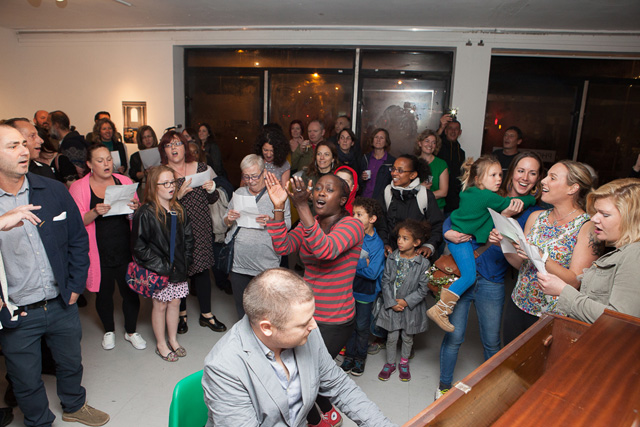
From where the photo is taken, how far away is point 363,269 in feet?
11.1

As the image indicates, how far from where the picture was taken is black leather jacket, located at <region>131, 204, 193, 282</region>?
335 cm

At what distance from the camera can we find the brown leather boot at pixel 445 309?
295cm

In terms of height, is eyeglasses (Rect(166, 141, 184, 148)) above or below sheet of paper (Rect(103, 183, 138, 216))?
above

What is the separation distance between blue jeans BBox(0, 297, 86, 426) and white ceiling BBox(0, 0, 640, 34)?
462 centimetres

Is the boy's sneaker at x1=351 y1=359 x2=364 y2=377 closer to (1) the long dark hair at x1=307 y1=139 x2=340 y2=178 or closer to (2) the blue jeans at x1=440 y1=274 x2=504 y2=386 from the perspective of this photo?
(2) the blue jeans at x1=440 y1=274 x2=504 y2=386

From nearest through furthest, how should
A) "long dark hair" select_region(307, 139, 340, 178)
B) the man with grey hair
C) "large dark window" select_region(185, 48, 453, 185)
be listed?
"long dark hair" select_region(307, 139, 340, 178) → the man with grey hair → "large dark window" select_region(185, 48, 453, 185)

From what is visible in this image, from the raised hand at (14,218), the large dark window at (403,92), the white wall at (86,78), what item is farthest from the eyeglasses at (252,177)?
the white wall at (86,78)

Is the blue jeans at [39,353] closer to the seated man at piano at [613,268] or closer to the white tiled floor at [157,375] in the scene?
the white tiled floor at [157,375]

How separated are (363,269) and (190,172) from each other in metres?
1.85

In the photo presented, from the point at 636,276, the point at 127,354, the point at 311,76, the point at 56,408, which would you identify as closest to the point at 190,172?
the point at 127,354

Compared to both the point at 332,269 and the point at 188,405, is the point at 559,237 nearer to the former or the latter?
the point at 332,269

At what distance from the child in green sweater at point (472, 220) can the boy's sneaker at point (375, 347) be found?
110cm

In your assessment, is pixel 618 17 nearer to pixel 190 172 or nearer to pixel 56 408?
pixel 190 172

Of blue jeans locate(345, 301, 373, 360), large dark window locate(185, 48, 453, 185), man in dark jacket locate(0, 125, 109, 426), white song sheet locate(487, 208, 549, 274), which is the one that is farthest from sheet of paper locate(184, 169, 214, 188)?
large dark window locate(185, 48, 453, 185)
